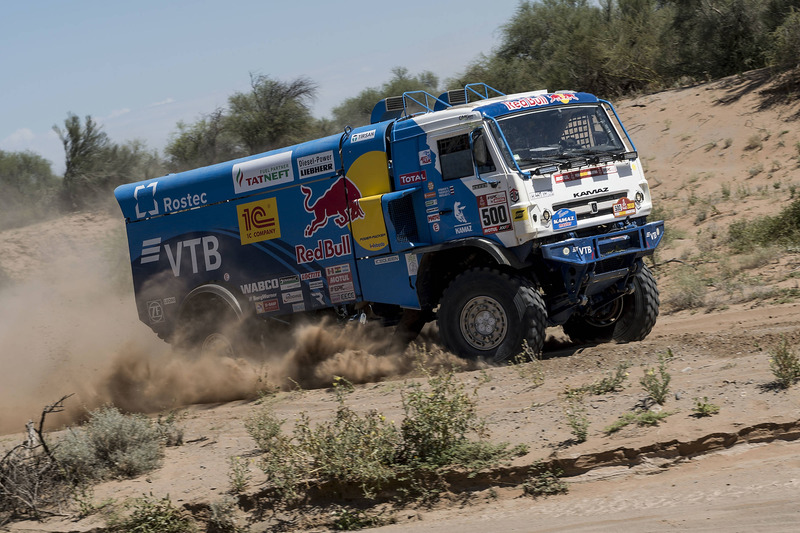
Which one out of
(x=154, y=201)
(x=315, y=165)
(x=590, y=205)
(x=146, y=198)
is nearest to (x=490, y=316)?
(x=590, y=205)

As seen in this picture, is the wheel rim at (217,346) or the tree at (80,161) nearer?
the wheel rim at (217,346)

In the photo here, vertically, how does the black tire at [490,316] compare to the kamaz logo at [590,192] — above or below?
below

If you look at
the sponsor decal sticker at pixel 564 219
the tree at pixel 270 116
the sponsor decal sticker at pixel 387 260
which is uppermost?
the tree at pixel 270 116

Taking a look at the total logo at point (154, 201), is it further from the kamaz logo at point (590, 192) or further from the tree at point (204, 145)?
the tree at point (204, 145)


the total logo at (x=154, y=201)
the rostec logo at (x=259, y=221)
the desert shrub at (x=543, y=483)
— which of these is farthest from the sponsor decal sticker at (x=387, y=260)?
the desert shrub at (x=543, y=483)

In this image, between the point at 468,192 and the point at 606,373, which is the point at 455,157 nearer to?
the point at 468,192

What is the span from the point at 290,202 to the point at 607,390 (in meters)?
5.33

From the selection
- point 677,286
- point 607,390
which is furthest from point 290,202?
point 677,286

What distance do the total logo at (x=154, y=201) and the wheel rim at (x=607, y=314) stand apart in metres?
5.70

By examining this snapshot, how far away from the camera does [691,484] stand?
5848mm

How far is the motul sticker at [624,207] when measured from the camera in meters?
9.80

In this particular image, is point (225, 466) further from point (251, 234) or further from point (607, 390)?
point (251, 234)

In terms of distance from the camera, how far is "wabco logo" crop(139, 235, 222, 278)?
12.1 m

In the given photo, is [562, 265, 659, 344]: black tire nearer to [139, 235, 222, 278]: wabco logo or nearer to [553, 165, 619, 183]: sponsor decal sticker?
[553, 165, 619, 183]: sponsor decal sticker
